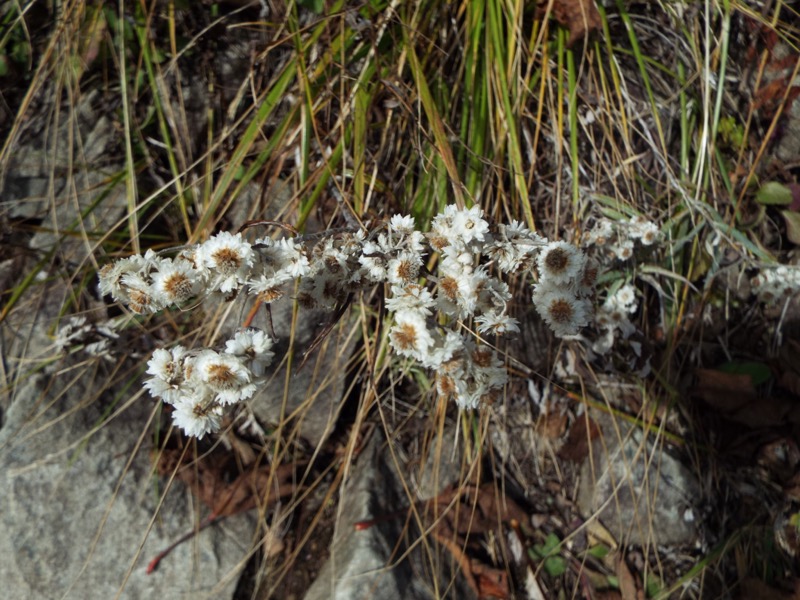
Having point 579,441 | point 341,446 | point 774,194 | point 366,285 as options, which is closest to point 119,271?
point 366,285

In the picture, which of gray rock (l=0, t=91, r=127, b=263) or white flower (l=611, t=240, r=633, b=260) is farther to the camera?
gray rock (l=0, t=91, r=127, b=263)

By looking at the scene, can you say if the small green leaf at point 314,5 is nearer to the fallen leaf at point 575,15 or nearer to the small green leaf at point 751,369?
the fallen leaf at point 575,15

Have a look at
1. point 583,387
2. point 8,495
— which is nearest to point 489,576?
point 583,387

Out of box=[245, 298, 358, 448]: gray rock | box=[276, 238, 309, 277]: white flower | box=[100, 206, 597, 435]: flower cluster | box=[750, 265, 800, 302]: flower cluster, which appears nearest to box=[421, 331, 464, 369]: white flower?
box=[100, 206, 597, 435]: flower cluster

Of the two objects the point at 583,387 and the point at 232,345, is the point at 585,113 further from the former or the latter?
the point at 232,345

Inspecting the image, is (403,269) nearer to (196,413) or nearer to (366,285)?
(366,285)

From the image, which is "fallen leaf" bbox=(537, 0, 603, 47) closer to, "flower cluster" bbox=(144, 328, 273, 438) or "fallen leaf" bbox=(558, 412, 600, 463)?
"fallen leaf" bbox=(558, 412, 600, 463)
